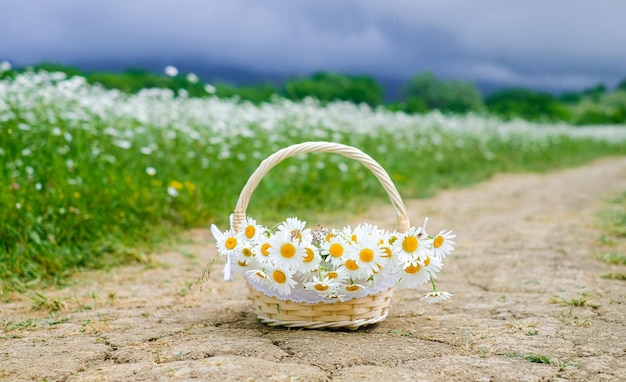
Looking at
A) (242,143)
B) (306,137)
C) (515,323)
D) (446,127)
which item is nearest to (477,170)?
(446,127)

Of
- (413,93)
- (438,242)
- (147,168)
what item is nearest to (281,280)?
(438,242)

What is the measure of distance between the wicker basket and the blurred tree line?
11.1 feet

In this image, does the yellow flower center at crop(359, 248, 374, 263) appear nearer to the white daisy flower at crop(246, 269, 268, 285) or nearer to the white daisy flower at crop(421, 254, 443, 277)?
the white daisy flower at crop(421, 254, 443, 277)

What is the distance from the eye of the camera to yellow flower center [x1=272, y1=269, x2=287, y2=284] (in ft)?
7.06

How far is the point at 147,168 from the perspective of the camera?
15.7ft

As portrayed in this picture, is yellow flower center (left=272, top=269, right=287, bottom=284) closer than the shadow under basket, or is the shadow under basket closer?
yellow flower center (left=272, top=269, right=287, bottom=284)

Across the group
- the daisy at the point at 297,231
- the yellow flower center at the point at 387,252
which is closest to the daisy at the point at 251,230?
the daisy at the point at 297,231

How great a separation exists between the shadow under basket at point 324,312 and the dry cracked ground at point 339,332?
42 mm

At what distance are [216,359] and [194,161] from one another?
3.69 meters

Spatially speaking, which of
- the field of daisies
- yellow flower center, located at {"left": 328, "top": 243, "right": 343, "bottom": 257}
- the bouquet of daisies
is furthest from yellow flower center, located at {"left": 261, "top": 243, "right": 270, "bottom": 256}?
the field of daisies

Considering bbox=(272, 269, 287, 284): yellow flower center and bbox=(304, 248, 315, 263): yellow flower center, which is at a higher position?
bbox=(304, 248, 315, 263): yellow flower center

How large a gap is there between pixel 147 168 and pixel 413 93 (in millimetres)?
17118

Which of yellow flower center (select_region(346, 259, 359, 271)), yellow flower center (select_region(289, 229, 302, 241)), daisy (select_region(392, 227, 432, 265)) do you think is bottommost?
yellow flower center (select_region(346, 259, 359, 271))

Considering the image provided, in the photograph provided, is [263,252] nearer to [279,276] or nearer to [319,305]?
[279,276]
